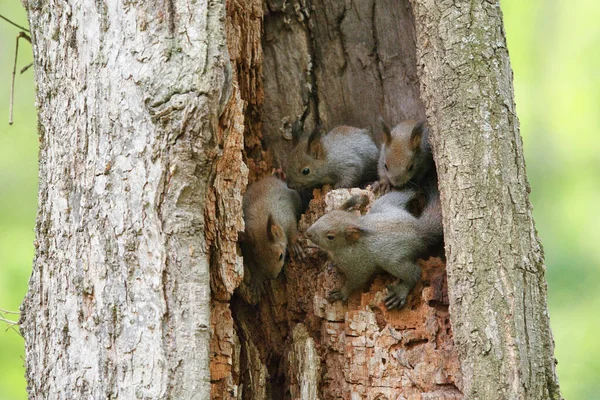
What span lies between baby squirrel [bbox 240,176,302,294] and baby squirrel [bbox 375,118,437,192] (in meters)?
0.65

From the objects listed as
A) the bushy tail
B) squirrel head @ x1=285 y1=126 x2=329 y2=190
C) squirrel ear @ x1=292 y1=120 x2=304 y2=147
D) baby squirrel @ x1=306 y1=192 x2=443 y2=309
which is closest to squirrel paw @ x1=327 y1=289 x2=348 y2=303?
baby squirrel @ x1=306 y1=192 x2=443 y2=309

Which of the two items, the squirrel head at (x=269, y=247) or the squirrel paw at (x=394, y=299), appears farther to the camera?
the squirrel head at (x=269, y=247)

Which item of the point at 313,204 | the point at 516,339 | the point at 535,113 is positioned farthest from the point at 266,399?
the point at 535,113

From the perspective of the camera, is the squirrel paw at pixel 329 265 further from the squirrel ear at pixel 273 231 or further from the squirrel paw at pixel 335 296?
the squirrel ear at pixel 273 231

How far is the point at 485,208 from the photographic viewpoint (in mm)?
3016

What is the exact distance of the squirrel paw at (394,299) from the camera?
3496mm

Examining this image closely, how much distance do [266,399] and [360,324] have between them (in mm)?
720

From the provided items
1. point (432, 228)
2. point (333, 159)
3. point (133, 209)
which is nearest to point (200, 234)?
point (133, 209)

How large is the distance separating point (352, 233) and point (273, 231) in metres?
0.63

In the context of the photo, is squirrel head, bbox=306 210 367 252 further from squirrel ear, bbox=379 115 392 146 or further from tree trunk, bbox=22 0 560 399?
squirrel ear, bbox=379 115 392 146

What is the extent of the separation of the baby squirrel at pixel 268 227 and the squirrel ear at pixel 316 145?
0.30 m

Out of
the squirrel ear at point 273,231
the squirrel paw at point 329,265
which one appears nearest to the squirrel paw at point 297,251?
the squirrel ear at point 273,231

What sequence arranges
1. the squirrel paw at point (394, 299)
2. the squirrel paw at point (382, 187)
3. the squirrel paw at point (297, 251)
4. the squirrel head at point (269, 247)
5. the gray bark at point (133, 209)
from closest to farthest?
the gray bark at point (133, 209)
the squirrel paw at point (394, 299)
the squirrel head at point (269, 247)
the squirrel paw at point (297, 251)
the squirrel paw at point (382, 187)

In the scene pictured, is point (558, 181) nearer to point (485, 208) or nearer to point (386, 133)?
point (386, 133)
